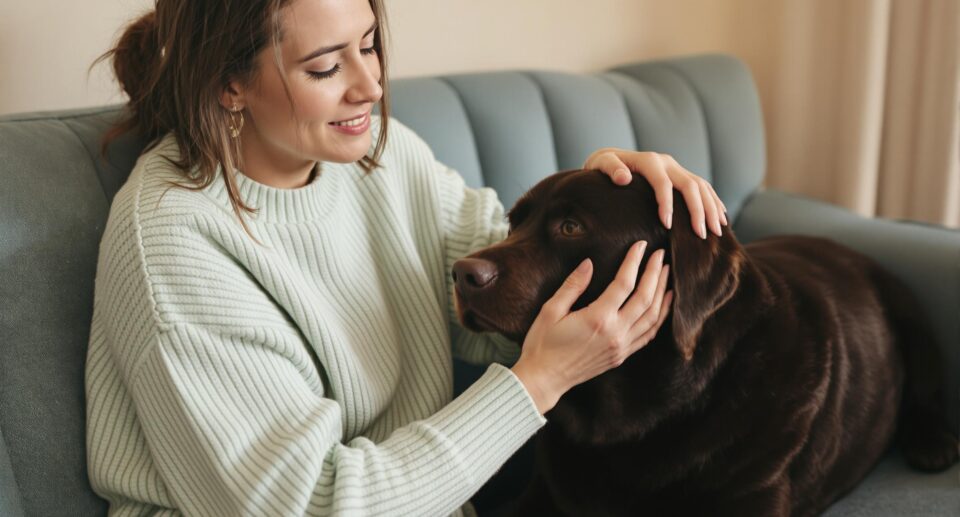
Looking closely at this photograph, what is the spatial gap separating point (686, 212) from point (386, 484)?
55 centimetres

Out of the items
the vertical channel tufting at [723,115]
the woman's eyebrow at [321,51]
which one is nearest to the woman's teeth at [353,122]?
the woman's eyebrow at [321,51]

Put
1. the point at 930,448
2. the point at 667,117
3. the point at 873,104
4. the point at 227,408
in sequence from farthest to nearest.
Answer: the point at 873,104 < the point at 667,117 < the point at 930,448 < the point at 227,408

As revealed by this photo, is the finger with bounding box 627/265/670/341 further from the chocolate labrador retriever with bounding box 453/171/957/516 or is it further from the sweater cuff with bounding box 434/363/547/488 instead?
the sweater cuff with bounding box 434/363/547/488

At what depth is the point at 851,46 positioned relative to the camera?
2.35 metres

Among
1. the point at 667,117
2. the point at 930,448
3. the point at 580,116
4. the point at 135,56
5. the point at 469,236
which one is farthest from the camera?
the point at 667,117

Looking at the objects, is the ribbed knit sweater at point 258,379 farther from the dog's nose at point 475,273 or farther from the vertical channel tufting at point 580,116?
the vertical channel tufting at point 580,116

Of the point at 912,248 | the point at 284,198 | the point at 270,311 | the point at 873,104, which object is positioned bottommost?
the point at 912,248

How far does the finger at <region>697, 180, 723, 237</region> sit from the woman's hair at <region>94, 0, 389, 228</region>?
1.81 feet

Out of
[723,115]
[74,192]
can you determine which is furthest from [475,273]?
[723,115]

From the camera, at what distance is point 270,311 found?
3.84 ft

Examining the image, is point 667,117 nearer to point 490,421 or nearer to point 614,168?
point 614,168

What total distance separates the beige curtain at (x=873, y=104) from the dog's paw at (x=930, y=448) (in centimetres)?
84

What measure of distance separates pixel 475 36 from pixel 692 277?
115 centimetres

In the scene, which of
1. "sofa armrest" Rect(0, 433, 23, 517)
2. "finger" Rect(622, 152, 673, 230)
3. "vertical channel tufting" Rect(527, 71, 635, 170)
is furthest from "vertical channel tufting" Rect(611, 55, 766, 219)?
"sofa armrest" Rect(0, 433, 23, 517)
